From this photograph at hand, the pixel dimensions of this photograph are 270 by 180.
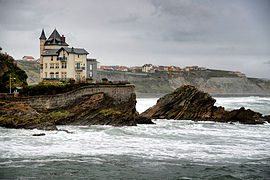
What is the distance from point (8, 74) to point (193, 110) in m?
21.6

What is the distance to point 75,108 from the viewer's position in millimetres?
31125

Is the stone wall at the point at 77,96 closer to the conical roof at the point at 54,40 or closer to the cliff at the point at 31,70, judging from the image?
the conical roof at the point at 54,40

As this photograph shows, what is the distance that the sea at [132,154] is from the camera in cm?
1590

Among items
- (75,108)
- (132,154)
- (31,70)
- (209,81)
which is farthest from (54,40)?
(209,81)

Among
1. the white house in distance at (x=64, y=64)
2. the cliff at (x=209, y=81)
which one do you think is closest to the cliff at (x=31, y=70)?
the cliff at (x=209, y=81)

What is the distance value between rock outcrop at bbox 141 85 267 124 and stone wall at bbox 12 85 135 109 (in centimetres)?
634

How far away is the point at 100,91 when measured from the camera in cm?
3316

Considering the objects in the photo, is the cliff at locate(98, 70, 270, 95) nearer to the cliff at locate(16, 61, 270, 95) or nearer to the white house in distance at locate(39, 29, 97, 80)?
the cliff at locate(16, 61, 270, 95)

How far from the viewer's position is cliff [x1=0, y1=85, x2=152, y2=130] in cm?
2753

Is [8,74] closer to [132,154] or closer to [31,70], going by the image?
[132,154]

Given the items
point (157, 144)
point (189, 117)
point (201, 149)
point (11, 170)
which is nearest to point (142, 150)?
→ point (157, 144)

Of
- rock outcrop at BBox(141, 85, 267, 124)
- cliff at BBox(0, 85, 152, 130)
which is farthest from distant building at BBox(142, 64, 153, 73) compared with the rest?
cliff at BBox(0, 85, 152, 130)

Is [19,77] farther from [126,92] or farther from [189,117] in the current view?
[189,117]

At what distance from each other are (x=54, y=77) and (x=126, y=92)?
32.8 feet
